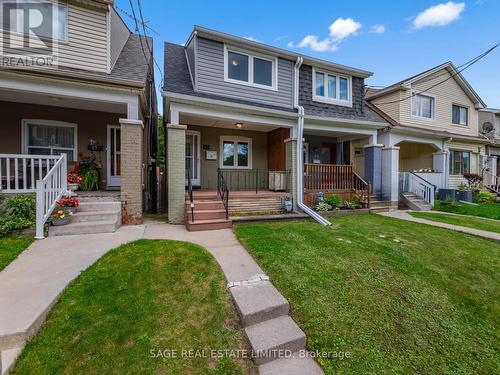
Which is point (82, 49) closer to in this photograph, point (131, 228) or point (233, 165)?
point (131, 228)

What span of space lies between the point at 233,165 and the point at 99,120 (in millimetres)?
4958

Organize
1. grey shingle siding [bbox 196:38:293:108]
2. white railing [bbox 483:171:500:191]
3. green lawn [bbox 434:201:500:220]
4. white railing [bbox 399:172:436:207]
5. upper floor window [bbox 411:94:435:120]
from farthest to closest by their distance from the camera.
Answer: white railing [bbox 483:171:500:191] → upper floor window [bbox 411:94:435:120] → white railing [bbox 399:172:436:207] → green lawn [bbox 434:201:500:220] → grey shingle siding [bbox 196:38:293:108]

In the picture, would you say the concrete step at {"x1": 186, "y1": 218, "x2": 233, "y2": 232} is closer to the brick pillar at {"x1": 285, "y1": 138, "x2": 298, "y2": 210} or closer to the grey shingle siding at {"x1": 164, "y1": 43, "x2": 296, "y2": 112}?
the brick pillar at {"x1": 285, "y1": 138, "x2": 298, "y2": 210}

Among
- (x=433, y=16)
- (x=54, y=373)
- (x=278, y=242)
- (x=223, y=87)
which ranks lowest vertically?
(x=54, y=373)

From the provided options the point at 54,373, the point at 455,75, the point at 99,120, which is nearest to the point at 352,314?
the point at 54,373

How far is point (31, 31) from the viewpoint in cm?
599

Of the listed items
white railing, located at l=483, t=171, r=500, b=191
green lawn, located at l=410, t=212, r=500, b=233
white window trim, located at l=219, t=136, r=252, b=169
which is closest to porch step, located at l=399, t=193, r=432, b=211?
green lawn, located at l=410, t=212, r=500, b=233

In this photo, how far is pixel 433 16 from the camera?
36.2 ft

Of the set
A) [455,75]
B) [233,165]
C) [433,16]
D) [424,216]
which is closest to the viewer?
[424,216]

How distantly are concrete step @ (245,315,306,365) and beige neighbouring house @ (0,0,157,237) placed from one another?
14.1ft

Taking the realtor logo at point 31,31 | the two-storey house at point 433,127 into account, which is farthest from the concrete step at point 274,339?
the two-storey house at point 433,127

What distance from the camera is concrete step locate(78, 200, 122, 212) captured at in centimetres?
583

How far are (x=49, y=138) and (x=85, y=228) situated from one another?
14.2 ft

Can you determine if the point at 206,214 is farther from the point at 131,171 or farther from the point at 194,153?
the point at 194,153
